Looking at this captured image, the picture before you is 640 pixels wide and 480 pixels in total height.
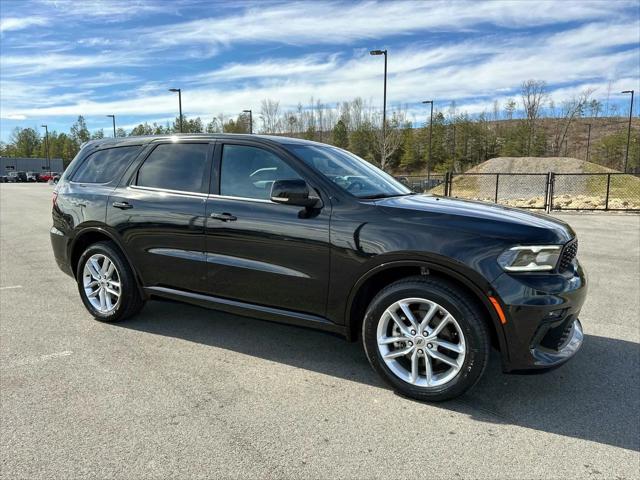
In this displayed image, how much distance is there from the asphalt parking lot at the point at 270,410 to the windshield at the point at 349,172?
1.38 metres

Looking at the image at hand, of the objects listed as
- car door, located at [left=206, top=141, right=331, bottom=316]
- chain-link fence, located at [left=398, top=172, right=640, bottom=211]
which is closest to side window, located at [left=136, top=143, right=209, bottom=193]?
car door, located at [left=206, top=141, right=331, bottom=316]

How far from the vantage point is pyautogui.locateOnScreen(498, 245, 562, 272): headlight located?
2998mm

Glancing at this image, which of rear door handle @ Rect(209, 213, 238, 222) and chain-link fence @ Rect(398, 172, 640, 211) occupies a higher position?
rear door handle @ Rect(209, 213, 238, 222)

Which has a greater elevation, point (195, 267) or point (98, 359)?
point (195, 267)

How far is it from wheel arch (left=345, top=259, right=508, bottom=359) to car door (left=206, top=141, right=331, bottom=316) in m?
0.24

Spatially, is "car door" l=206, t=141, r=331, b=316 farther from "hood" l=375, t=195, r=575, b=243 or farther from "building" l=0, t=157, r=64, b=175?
"building" l=0, t=157, r=64, b=175

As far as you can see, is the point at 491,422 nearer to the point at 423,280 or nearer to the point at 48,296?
the point at 423,280

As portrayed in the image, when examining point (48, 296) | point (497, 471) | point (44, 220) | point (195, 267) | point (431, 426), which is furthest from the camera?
point (44, 220)

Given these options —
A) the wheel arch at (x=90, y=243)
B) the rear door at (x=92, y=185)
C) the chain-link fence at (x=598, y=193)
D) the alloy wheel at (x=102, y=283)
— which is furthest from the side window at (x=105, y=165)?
the chain-link fence at (x=598, y=193)

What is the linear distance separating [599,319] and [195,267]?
402 centimetres

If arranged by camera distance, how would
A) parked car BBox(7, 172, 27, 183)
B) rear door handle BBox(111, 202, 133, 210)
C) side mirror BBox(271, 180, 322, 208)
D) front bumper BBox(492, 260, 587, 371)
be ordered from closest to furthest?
front bumper BBox(492, 260, 587, 371), side mirror BBox(271, 180, 322, 208), rear door handle BBox(111, 202, 133, 210), parked car BBox(7, 172, 27, 183)

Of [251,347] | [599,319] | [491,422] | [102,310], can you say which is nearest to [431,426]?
[491,422]

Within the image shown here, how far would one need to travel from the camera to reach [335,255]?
11.3 feet

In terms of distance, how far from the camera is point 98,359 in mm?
3932
